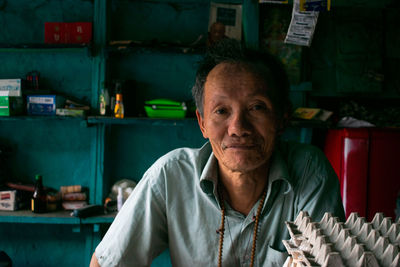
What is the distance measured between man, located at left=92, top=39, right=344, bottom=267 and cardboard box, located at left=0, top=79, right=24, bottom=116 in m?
1.91

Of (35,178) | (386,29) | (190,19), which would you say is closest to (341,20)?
(386,29)

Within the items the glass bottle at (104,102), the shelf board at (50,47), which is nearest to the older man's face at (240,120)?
the glass bottle at (104,102)

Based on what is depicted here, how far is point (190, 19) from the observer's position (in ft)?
10.3

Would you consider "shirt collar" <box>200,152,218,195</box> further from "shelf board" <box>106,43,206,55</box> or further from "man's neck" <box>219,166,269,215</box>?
"shelf board" <box>106,43,206,55</box>

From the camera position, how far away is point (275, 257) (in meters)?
1.36

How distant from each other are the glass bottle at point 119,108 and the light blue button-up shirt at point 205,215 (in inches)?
56.4

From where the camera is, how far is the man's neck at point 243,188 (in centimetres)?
144

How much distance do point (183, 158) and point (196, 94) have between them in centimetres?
30

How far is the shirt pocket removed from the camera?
1.34 meters

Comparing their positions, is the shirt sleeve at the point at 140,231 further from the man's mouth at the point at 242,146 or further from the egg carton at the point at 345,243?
the egg carton at the point at 345,243

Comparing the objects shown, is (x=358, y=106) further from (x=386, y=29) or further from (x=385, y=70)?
(x=386, y=29)

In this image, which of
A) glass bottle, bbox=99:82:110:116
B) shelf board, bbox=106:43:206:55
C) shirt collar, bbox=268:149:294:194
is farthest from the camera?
glass bottle, bbox=99:82:110:116

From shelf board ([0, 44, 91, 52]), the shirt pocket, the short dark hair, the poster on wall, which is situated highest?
the poster on wall

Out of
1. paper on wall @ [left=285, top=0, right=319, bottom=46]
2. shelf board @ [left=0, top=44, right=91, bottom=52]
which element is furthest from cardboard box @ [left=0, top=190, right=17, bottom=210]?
paper on wall @ [left=285, top=0, right=319, bottom=46]
